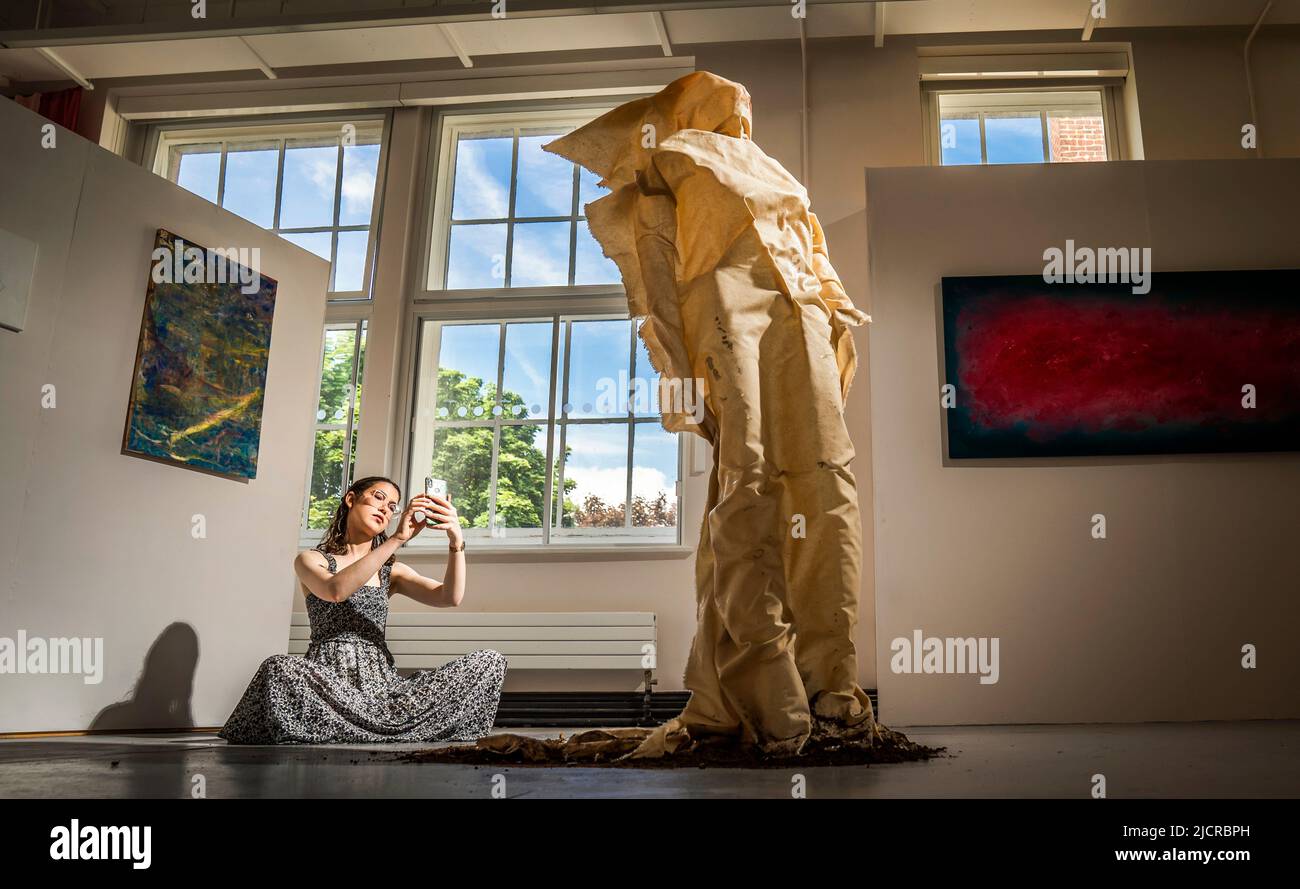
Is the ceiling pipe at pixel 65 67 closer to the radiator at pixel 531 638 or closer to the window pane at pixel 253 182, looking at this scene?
the window pane at pixel 253 182

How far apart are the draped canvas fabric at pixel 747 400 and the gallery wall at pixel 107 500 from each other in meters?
2.37

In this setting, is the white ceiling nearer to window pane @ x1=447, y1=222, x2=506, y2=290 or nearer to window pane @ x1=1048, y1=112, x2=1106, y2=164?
window pane @ x1=1048, y1=112, x2=1106, y2=164

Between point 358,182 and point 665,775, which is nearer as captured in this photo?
point 665,775

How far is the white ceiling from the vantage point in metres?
5.93

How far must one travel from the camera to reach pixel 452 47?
21.1ft

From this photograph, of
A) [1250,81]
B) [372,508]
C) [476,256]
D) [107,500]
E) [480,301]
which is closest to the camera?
[372,508]

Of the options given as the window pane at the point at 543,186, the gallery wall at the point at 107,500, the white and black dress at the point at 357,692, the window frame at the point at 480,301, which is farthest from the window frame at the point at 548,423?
the white and black dress at the point at 357,692

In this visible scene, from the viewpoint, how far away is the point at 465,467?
614 centimetres

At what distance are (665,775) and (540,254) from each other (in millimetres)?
5070

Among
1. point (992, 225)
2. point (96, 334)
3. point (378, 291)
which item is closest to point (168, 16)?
point (378, 291)

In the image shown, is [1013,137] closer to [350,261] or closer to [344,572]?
[350,261]

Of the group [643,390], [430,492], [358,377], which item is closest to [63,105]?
[358,377]

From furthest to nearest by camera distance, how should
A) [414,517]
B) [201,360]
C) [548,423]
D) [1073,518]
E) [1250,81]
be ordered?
[548,423] < [1250,81] < [1073,518] < [201,360] < [414,517]

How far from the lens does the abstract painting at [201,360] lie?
4039mm
